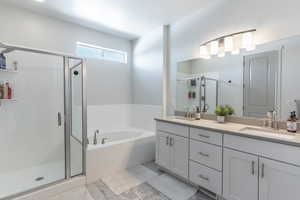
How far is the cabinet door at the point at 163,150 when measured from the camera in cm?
235

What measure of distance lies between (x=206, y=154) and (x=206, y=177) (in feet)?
0.87

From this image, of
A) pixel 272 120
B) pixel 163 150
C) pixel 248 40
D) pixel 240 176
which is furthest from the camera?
pixel 163 150

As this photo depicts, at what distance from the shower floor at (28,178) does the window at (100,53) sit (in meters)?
2.09

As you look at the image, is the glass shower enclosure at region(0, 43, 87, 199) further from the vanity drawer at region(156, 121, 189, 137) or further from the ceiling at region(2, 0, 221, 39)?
the vanity drawer at region(156, 121, 189, 137)

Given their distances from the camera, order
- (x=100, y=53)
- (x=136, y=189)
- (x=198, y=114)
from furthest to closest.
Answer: (x=100, y=53) < (x=198, y=114) < (x=136, y=189)

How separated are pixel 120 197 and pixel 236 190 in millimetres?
1285

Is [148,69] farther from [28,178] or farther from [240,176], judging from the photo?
[28,178]

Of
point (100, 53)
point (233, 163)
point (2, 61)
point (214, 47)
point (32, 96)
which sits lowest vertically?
point (233, 163)

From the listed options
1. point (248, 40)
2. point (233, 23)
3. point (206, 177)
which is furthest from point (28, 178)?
point (233, 23)

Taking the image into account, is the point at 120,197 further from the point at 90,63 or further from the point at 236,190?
the point at 90,63

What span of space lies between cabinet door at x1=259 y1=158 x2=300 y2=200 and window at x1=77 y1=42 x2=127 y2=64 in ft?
10.6

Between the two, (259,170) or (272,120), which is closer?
(259,170)

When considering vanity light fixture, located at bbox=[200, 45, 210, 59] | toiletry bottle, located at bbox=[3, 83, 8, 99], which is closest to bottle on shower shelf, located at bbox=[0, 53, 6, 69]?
toiletry bottle, located at bbox=[3, 83, 8, 99]

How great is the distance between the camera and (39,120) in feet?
8.71
